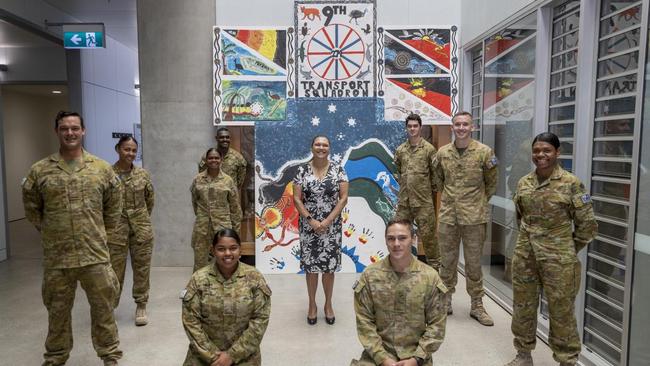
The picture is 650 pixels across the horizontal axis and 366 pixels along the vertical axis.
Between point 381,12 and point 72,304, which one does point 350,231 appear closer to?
point 381,12

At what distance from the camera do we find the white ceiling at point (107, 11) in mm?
7689

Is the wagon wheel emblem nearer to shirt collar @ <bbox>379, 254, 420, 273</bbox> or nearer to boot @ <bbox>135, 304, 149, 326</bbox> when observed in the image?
boot @ <bbox>135, 304, 149, 326</bbox>

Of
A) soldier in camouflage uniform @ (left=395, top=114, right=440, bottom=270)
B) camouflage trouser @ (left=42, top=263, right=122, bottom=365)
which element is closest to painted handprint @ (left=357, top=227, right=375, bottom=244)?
soldier in camouflage uniform @ (left=395, top=114, right=440, bottom=270)

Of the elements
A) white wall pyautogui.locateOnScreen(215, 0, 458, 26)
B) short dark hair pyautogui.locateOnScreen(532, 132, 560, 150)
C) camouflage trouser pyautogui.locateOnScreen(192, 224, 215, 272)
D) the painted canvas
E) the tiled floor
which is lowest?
the tiled floor

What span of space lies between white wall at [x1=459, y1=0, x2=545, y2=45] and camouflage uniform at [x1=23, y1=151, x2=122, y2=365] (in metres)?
3.78

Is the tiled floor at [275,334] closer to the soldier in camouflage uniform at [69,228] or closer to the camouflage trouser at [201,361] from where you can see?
the soldier in camouflage uniform at [69,228]

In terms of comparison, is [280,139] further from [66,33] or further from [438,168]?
[66,33]

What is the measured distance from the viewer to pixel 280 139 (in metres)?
5.80

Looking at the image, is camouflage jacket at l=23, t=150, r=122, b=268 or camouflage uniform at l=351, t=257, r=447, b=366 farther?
camouflage jacket at l=23, t=150, r=122, b=268

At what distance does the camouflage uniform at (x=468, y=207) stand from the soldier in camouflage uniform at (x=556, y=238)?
3.41 ft

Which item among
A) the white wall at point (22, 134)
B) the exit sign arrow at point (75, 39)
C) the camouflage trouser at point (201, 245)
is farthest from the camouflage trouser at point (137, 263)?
the white wall at point (22, 134)

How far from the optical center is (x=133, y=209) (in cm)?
396

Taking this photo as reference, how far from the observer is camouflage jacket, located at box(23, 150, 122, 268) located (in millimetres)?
2814

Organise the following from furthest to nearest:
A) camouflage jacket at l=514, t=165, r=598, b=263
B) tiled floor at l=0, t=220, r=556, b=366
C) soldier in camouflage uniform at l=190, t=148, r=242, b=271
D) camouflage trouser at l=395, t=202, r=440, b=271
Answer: camouflage trouser at l=395, t=202, r=440, b=271
soldier in camouflage uniform at l=190, t=148, r=242, b=271
tiled floor at l=0, t=220, r=556, b=366
camouflage jacket at l=514, t=165, r=598, b=263
